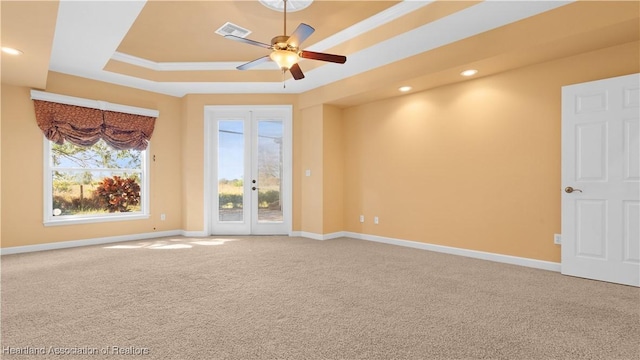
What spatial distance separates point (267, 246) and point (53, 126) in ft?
11.9

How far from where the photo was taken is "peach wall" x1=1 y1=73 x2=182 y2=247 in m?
4.48

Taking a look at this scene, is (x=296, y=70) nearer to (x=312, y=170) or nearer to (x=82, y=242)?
(x=312, y=170)

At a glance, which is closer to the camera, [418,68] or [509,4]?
[509,4]

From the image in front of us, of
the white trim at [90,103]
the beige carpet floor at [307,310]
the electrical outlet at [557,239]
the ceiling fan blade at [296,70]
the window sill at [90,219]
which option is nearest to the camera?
the beige carpet floor at [307,310]

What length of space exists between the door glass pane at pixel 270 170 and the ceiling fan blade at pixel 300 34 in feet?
10.5

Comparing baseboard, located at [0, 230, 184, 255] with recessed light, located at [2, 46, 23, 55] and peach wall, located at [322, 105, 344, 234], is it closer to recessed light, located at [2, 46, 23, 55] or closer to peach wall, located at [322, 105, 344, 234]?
recessed light, located at [2, 46, 23, 55]

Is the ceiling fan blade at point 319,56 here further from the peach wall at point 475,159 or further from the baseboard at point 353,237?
the baseboard at point 353,237

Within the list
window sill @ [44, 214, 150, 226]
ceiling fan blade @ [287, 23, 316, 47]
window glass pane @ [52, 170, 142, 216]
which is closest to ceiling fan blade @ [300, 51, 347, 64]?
ceiling fan blade @ [287, 23, 316, 47]

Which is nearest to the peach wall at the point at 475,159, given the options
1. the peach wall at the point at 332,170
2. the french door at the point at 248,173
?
the peach wall at the point at 332,170

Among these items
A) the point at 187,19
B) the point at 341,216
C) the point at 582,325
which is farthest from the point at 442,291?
the point at 187,19

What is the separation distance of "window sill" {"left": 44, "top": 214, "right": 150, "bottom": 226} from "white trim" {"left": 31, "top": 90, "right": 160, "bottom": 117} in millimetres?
1768

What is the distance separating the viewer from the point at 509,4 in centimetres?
301

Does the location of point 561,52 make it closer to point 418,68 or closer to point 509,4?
point 509,4

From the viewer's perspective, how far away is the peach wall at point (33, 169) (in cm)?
448
